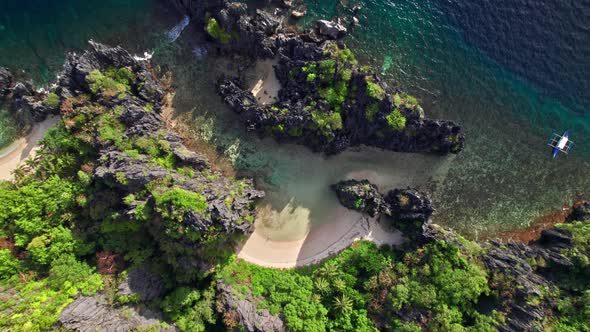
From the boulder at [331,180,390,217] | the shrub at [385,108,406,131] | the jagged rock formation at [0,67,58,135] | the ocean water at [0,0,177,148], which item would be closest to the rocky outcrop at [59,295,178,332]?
the jagged rock formation at [0,67,58,135]

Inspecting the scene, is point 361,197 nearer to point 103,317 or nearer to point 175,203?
point 175,203

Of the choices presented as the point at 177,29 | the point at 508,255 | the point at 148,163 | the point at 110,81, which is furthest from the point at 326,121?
the point at 508,255

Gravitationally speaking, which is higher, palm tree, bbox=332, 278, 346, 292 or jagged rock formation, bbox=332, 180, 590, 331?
jagged rock formation, bbox=332, 180, 590, 331

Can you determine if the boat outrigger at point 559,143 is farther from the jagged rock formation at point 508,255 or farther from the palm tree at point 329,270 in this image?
the palm tree at point 329,270

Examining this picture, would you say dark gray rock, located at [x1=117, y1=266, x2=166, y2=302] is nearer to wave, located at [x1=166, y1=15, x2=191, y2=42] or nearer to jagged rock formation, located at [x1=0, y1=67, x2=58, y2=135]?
jagged rock formation, located at [x1=0, y1=67, x2=58, y2=135]

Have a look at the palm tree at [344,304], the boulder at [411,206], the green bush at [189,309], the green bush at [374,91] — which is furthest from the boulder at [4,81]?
the boulder at [411,206]

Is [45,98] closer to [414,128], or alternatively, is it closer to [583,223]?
[414,128]
